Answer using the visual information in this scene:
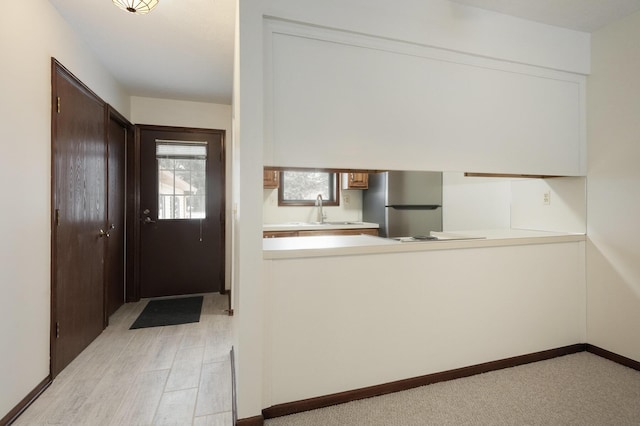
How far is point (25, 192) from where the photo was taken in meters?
1.92

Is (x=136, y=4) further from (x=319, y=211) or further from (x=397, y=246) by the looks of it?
(x=319, y=211)

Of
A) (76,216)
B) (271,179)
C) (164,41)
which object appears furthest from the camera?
(271,179)

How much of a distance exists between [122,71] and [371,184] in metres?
3.15

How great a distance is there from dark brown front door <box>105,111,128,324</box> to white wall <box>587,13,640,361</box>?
443 cm

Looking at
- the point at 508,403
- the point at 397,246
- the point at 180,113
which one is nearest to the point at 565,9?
the point at 397,246

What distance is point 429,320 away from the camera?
210 centimetres

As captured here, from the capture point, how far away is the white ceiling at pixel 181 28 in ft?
7.28

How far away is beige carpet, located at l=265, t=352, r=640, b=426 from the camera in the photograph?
1.74 meters

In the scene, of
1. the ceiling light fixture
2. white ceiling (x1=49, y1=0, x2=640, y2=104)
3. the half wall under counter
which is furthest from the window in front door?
the half wall under counter

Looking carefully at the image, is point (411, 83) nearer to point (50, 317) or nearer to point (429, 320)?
point (429, 320)

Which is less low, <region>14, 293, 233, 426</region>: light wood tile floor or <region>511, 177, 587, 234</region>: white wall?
<region>511, 177, 587, 234</region>: white wall

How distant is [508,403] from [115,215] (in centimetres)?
403

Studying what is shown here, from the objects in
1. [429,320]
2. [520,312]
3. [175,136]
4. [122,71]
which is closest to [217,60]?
[122,71]

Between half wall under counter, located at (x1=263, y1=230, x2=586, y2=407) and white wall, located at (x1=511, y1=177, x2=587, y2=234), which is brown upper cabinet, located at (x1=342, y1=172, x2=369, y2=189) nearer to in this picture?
white wall, located at (x1=511, y1=177, x2=587, y2=234)
